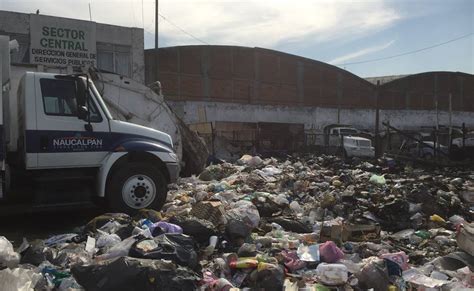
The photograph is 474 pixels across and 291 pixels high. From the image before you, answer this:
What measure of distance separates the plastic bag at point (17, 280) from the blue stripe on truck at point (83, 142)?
9.86 feet

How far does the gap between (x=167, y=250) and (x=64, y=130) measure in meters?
3.25

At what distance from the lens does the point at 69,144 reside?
7.00 metres

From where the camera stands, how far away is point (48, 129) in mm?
6867

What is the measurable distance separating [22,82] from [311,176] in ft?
24.5

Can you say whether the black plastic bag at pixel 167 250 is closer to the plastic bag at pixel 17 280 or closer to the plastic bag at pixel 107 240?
the plastic bag at pixel 107 240

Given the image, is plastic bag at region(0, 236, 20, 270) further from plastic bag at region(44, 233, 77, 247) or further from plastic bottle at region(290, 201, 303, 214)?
plastic bottle at region(290, 201, 303, 214)

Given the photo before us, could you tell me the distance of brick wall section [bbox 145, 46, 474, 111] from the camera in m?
32.6

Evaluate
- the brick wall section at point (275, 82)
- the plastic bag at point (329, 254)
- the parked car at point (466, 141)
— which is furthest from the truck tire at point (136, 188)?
the brick wall section at point (275, 82)

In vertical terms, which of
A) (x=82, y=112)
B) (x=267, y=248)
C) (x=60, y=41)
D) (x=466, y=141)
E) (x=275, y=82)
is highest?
(x=60, y=41)

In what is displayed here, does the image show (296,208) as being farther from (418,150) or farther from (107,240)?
(418,150)

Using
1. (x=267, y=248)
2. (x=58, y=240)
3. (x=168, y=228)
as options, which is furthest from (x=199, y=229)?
(x=58, y=240)

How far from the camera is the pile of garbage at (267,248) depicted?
425 centimetres

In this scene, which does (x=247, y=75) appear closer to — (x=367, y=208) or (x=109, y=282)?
(x=367, y=208)

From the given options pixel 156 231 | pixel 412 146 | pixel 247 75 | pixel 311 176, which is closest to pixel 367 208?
pixel 156 231
